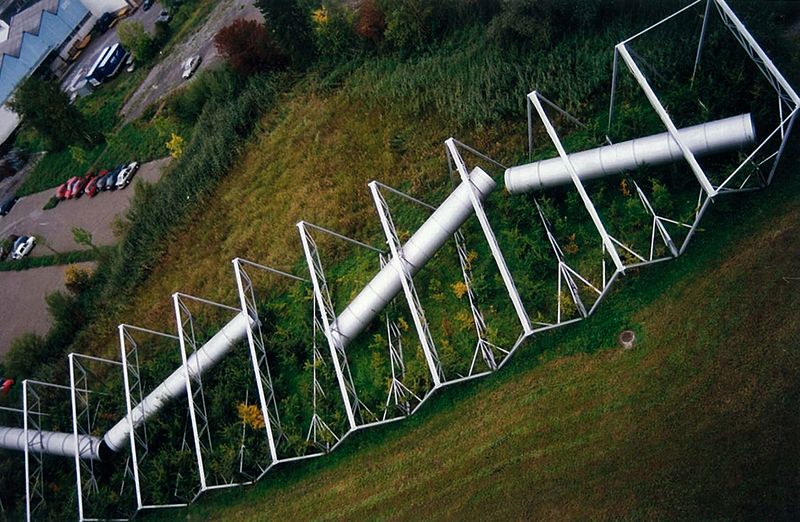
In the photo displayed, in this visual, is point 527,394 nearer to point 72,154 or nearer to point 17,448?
point 17,448

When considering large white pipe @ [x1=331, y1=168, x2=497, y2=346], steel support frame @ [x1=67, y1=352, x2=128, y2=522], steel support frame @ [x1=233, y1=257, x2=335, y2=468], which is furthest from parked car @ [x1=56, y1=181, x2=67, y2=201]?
large white pipe @ [x1=331, y1=168, x2=497, y2=346]

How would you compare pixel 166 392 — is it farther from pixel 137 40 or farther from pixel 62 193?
pixel 137 40

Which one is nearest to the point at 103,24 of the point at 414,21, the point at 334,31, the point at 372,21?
the point at 334,31

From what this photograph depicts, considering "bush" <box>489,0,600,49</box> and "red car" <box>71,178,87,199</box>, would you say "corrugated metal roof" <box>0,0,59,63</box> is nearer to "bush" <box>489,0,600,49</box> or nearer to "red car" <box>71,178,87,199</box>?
"red car" <box>71,178,87,199</box>

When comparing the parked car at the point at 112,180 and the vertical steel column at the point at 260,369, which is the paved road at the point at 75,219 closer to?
the parked car at the point at 112,180

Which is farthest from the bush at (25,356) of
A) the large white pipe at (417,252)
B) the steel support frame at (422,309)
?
the steel support frame at (422,309)
